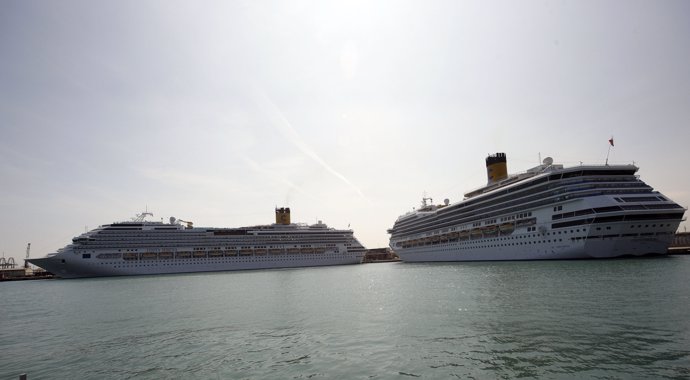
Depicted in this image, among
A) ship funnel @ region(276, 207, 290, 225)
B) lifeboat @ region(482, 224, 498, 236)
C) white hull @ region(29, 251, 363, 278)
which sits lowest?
white hull @ region(29, 251, 363, 278)

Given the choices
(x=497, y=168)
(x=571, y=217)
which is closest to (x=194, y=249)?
(x=497, y=168)

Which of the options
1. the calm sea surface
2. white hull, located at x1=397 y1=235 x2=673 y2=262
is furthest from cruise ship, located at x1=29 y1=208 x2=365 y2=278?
the calm sea surface

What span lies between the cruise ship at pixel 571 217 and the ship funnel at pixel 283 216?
5373 centimetres

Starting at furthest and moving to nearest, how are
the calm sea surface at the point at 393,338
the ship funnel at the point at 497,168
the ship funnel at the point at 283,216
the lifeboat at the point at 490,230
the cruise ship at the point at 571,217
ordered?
the ship funnel at the point at 283,216 < the ship funnel at the point at 497,168 < the lifeboat at the point at 490,230 < the cruise ship at the point at 571,217 < the calm sea surface at the point at 393,338

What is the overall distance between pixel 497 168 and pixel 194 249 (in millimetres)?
74359

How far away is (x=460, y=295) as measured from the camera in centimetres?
2434

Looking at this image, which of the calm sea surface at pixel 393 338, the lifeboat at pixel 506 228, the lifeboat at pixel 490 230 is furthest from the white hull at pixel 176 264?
the calm sea surface at pixel 393 338

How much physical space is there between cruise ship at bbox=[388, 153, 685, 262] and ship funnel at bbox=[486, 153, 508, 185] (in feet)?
21.4

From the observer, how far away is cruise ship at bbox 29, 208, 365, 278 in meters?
78.2

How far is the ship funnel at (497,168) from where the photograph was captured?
76.4 metres

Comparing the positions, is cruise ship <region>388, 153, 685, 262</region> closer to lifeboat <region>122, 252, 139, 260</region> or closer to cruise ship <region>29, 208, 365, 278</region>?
cruise ship <region>29, 208, 365, 278</region>

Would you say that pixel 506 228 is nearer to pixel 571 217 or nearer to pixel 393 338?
pixel 571 217

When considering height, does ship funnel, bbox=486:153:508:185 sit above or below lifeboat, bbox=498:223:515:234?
above

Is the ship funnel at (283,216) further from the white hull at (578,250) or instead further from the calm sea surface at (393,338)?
the calm sea surface at (393,338)
